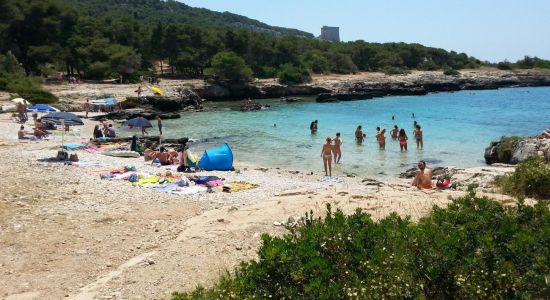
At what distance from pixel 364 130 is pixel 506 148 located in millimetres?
15779

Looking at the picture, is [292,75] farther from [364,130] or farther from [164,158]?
[164,158]

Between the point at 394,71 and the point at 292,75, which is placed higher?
the point at 394,71

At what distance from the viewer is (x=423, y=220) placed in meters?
5.96

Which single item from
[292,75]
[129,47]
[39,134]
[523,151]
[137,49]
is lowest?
[523,151]

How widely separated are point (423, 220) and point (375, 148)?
62.8 feet

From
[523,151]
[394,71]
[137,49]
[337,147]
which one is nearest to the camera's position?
[523,151]

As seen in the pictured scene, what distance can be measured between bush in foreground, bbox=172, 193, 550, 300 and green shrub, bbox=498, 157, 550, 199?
5219mm

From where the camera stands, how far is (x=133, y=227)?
9977 millimetres

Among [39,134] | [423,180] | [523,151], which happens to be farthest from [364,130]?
[423,180]

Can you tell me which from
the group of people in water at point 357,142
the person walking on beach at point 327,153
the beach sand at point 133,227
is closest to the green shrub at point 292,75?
the group of people in water at point 357,142

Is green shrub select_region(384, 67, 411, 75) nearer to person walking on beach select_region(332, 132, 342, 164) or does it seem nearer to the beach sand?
person walking on beach select_region(332, 132, 342, 164)

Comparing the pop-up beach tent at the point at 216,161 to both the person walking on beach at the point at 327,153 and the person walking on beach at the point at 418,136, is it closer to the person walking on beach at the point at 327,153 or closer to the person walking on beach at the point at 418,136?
the person walking on beach at the point at 327,153

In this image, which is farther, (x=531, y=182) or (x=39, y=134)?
(x=39, y=134)

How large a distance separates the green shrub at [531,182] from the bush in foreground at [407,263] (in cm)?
522
